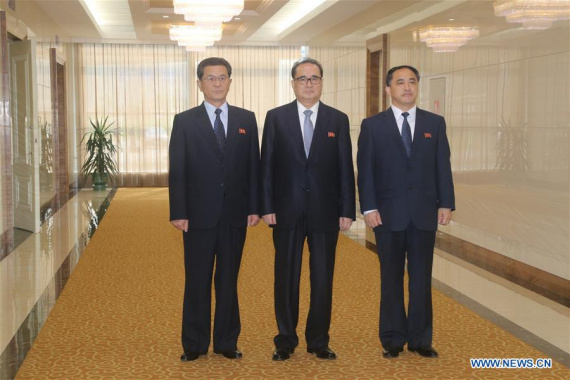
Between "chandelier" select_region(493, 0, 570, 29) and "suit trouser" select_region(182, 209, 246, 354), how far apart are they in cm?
387

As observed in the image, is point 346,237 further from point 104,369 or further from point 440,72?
point 104,369

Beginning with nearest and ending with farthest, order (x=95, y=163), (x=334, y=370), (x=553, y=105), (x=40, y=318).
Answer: (x=334, y=370)
(x=40, y=318)
(x=553, y=105)
(x=95, y=163)

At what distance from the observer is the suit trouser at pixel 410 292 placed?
14.0 feet

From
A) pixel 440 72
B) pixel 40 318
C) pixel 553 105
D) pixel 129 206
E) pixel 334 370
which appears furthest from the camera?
pixel 129 206

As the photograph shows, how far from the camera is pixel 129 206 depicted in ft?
42.6

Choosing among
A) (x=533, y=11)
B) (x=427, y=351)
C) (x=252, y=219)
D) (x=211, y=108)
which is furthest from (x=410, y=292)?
(x=533, y=11)

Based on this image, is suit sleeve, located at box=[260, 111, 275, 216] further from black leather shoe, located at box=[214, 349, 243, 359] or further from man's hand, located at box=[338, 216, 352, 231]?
black leather shoe, located at box=[214, 349, 243, 359]

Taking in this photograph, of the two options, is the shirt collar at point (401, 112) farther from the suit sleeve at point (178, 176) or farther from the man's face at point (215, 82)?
the suit sleeve at point (178, 176)

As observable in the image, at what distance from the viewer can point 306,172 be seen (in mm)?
4199

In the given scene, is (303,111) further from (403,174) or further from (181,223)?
(181,223)

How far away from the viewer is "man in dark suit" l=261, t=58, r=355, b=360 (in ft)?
13.7

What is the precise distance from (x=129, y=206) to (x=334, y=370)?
9468mm

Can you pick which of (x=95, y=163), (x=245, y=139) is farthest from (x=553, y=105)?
(x=95, y=163)

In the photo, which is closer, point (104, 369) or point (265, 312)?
point (104, 369)
